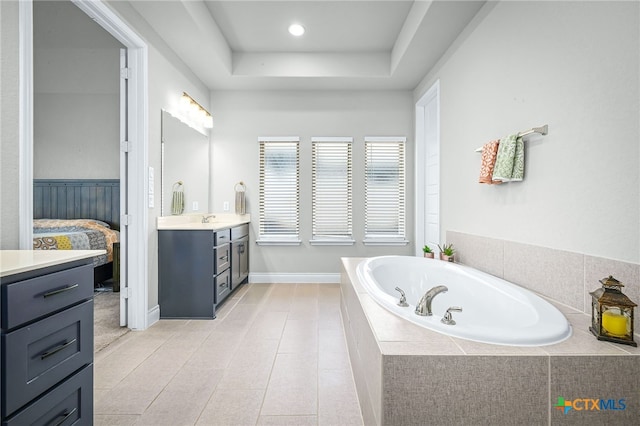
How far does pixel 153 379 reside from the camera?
1.90 m

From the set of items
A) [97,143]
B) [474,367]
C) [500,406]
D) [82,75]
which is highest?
[82,75]

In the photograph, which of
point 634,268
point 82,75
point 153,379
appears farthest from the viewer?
point 82,75

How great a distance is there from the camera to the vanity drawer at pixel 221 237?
116 inches

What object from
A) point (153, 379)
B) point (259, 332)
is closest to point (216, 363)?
point (153, 379)

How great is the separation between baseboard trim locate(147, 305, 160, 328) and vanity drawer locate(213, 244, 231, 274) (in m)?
0.63

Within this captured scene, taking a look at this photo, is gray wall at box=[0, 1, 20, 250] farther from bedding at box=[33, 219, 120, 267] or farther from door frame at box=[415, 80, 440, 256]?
door frame at box=[415, 80, 440, 256]

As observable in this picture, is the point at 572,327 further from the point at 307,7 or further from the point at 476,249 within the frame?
the point at 307,7

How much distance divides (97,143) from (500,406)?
551 cm

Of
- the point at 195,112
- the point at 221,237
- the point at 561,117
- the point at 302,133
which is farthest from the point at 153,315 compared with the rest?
the point at 561,117

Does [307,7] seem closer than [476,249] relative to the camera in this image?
No

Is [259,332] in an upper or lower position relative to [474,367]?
lower

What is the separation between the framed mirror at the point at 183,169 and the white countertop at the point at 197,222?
65mm

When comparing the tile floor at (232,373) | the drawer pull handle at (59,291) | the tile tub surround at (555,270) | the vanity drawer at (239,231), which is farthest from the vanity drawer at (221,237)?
the tile tub surround at (555,270)

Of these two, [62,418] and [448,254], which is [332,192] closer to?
[448,254]
